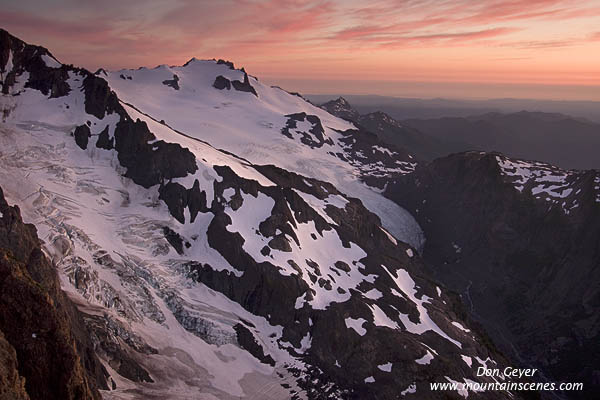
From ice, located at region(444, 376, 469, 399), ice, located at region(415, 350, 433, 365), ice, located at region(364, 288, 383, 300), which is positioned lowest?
ice, located at region(444, 376, 469, 399)

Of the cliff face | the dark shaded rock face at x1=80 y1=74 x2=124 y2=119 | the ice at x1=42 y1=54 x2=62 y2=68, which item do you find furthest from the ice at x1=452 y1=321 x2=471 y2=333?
the ice at x1=42 y1=54 x2=62 y2=68

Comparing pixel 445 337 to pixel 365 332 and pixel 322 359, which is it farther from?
pixel 322 359

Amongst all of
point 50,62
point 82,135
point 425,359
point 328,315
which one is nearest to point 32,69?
point 50,62

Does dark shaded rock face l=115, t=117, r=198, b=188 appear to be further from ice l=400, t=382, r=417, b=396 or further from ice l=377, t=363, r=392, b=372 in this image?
ice l=400, t=382, r=417, b=396

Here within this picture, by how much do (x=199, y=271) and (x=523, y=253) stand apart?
10957 cm

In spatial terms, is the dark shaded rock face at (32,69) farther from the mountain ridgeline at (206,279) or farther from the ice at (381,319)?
the ice at (381,319)

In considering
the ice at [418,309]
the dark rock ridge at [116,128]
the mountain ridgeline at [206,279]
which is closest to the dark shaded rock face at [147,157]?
the dark rock ridge at [116,128]

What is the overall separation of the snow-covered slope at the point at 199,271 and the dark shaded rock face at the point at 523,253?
28.5 meters

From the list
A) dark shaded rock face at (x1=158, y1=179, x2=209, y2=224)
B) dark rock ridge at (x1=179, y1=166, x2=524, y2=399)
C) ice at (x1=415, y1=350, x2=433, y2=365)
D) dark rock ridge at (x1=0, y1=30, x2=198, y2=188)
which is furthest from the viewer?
dark rock ridge at (x1=0, y1=30, x2=198, y2=188)

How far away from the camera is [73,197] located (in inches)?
3265

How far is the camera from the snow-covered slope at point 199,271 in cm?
6850

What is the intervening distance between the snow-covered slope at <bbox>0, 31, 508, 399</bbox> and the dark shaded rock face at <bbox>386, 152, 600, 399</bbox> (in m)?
28.5

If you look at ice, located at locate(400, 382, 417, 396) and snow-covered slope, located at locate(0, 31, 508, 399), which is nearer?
ice, located at locate(400, 382, 417, 396)

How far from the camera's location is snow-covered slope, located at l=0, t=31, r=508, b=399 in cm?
6850
